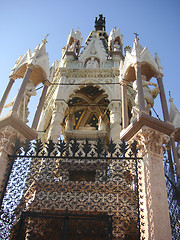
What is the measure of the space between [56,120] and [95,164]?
856 cm

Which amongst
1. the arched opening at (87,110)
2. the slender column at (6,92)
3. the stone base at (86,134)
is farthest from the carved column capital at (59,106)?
the slender column at (6,92)

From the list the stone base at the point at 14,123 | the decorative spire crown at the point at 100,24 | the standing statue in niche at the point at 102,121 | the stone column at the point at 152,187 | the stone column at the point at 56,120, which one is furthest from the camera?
the decorative spire crown at the point at 100,24

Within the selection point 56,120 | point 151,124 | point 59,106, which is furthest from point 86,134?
point 151,124

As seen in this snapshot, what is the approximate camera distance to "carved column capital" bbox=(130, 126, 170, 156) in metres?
6.48

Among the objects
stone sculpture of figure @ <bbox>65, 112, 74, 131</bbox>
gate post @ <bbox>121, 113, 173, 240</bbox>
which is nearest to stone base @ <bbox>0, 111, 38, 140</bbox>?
gate post @ <bbox>121, 113, 173, 240</bbox>

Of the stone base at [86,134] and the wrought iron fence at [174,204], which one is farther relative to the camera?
the stone base at [86,134]

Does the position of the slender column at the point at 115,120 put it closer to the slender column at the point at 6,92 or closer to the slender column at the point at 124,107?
the slender column at the point at 124,107

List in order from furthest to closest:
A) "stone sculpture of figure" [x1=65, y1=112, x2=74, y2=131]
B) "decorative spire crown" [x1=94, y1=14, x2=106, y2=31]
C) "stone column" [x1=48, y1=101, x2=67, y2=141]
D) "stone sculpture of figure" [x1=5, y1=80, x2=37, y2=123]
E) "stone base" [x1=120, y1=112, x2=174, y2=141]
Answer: "decorative spire crown" [x1=94, y1=14, x2=106, y2=31]
"stone sculpture of figure" [x1=65, y1=112, x2=74, y2=131]
"stone column" [x1=48, y1=101, x2=67, y2=141]
"stone sculpture of figure" [x1=5, y1=80, x2=37, y2=123]
"stone base" [x1=120, y1=112, x2=174, y2=141]

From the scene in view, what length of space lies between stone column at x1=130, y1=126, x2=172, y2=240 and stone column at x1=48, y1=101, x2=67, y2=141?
7.62 meters

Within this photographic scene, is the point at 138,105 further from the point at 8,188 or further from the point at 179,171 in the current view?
the point at 8,188

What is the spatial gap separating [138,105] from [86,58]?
12.3 meters

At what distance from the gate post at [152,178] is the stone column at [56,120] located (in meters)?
7.09

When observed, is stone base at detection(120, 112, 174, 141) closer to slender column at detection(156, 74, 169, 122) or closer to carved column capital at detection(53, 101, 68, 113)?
slender column at detection(156, 74, 169, 122)

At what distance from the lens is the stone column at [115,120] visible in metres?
13.6
